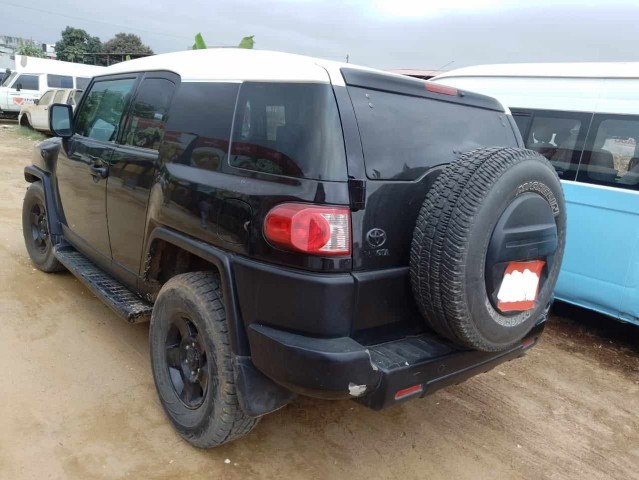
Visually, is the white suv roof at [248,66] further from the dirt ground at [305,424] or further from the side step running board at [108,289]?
the dirt ground at [305,424]

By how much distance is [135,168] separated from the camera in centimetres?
300

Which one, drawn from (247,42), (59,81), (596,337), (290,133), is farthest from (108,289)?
(59,81)

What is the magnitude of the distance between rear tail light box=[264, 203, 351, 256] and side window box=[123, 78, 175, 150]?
3.96 ft

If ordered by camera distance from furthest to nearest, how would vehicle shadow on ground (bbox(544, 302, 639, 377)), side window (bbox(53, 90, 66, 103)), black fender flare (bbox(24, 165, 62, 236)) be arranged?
1. side window (bbox(53, 90, 66, 103))
2. black fender flare (bbox(24, 165, 62, 236))
3. vehicle shadow on ground (bbox(544, 302, 639, 377))

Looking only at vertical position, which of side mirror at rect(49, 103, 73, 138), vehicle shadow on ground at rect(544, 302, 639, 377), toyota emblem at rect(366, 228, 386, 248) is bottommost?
vehicle shadow on ground at rect(544, 302, 639, 377)

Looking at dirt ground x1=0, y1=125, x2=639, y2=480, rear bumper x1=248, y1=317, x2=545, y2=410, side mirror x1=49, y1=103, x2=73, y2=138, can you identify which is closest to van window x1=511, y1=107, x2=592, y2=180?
dirt ground x1=0, y1=125, x2=639, y2=480

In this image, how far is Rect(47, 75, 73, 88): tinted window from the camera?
755 inches

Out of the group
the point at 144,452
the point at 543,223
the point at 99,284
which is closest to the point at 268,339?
the point at 144,452

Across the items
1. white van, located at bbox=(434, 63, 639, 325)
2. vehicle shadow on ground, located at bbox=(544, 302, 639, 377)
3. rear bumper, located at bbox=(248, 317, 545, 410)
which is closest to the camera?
rear bumper, located at bbox=(248, 317, 545, 410)

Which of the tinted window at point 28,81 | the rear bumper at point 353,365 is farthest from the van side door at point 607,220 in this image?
A: the tinted window at point 28,81

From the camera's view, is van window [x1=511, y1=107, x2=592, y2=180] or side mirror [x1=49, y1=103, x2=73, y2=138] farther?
van window [x1=511, y1=107, x2=592, y2=180]

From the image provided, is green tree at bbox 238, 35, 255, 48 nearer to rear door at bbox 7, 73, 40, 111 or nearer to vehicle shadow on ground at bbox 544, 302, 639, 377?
vehicle shadow on ground at bbox 544, 302, 639, 377

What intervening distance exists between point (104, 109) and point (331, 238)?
254cm

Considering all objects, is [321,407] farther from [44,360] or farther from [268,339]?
[44,360]
